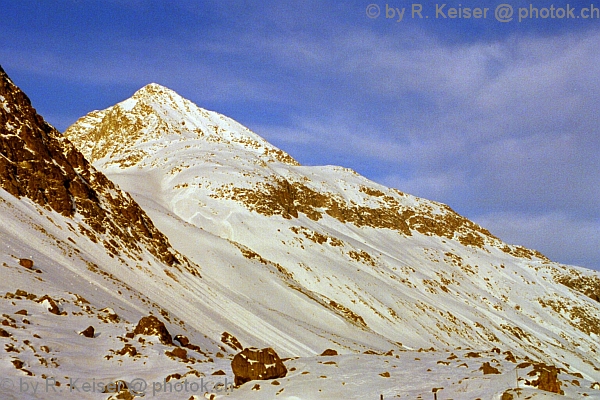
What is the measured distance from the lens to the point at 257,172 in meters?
114

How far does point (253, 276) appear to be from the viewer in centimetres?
6119

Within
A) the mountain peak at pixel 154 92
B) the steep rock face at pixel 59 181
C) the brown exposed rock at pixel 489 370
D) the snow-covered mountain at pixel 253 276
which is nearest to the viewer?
the brown exposed rock at pixel 489 370

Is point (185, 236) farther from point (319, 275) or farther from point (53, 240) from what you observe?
point (53, 240)

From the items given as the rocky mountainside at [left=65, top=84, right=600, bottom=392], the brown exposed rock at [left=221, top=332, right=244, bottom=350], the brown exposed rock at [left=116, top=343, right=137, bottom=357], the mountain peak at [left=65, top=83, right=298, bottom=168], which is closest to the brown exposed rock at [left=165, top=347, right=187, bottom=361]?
the brown exposed rock at [left=116, top=343, right=137, bottom=357]

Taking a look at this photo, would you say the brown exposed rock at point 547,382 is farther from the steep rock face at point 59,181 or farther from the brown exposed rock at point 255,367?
the steep rock face at point 59,181

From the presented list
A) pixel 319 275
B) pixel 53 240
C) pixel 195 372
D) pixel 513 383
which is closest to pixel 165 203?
pixel 319 275

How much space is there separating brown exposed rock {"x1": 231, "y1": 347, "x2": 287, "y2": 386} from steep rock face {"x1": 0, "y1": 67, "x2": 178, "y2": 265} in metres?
30.2

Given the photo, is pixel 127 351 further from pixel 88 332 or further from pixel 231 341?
pixel 231 341

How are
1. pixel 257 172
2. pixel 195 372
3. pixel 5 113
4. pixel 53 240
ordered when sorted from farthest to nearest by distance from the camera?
pixel 257 172
pixel 5 113
pixel 53 240
pixel 195 372

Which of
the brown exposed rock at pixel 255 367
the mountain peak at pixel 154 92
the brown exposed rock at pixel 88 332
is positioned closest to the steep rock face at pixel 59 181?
the brown exposed rock at pixel 88 332

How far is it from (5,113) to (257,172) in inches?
2703

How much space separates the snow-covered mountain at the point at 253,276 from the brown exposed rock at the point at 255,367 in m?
0.42

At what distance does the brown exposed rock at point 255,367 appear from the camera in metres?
16.5

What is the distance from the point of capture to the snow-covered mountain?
1798cm
